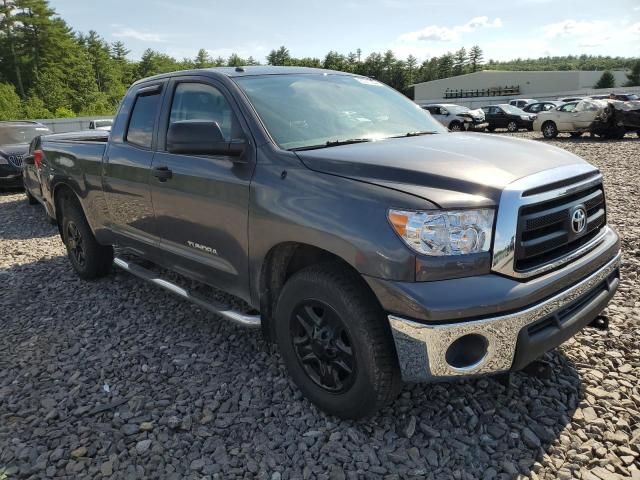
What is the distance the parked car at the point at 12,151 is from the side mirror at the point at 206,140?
34.5ft

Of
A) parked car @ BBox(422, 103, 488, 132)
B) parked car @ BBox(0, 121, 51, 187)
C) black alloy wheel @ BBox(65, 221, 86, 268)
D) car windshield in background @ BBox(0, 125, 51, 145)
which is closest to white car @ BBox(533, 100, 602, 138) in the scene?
parked car @ BBox(422, 103, 488, 132)

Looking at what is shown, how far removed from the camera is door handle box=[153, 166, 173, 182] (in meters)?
3.53

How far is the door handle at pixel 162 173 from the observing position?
139 inches

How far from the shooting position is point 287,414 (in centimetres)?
286

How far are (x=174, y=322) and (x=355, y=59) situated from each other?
372 feet

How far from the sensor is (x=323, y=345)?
2.64 meters

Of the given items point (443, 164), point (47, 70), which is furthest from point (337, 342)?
point (47, 70)

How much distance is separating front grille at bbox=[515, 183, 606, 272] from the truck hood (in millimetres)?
178

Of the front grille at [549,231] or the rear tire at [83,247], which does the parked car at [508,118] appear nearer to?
the rear tire at [83,247]

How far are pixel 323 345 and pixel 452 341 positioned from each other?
2.40ft

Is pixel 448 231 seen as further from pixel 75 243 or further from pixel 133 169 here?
pixel 75 243

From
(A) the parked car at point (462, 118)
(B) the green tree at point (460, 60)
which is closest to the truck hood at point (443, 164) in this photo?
(A) the parked car at point (462, 118)

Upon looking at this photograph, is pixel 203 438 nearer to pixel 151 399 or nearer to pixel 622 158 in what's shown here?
pixel 151 399

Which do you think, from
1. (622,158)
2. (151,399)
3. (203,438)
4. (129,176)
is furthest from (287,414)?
(622,158)
